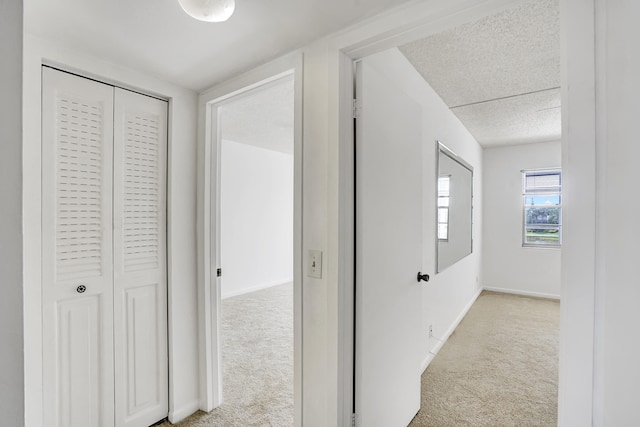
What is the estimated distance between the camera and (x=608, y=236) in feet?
2.68

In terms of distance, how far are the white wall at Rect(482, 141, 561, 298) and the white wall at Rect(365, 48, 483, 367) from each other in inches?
66.2

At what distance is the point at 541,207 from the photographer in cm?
490

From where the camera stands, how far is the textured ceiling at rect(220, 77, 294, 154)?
2.92 meters

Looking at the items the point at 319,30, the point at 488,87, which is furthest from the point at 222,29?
the point at 488,87

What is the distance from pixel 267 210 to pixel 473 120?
140 inches

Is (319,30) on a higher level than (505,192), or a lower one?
higher

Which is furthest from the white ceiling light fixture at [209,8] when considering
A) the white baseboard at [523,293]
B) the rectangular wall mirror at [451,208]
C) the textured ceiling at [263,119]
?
the white baseboard at [523,293]

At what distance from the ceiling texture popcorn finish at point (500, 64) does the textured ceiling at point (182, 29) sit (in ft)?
2.89

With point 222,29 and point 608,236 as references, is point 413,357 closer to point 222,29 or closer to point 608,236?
point 608,236

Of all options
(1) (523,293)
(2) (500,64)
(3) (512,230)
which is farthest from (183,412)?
(3) (512,230)

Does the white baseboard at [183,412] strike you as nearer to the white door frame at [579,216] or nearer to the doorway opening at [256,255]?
the doorway opening at [256,255]

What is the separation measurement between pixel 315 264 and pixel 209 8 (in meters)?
1.12

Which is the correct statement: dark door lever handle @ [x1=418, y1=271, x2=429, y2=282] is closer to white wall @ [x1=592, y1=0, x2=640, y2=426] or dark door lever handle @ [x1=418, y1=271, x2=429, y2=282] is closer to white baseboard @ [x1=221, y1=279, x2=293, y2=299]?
white wall @ [x1=592, y1=0, x2=640, y2=426]

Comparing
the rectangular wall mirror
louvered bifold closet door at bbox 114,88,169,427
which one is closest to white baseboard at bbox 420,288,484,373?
the rectangular wall mirror
